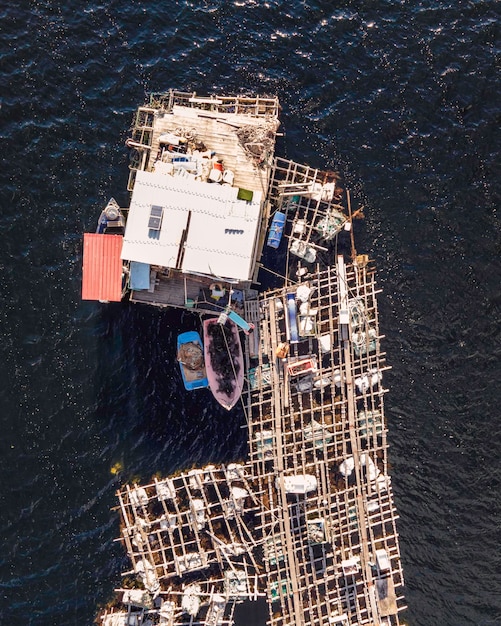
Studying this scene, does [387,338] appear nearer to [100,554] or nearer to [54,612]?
[100,554]

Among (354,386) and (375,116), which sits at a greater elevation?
(375,116)

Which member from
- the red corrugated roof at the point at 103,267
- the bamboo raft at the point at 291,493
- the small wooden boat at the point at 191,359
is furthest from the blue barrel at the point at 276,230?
the red corrugated roof at the point at 103,267

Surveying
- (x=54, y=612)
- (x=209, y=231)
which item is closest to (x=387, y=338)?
(x=209, y=231)

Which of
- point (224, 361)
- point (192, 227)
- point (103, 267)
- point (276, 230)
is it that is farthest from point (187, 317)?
point (276, 230)

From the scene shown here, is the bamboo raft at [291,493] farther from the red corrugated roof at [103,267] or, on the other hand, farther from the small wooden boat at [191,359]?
the red corrugated roof at [103,267]

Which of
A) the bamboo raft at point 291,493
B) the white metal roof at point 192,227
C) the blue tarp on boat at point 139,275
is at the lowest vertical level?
the bamboo raft at point 291,493

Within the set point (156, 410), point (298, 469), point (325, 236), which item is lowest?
point (298, 469)

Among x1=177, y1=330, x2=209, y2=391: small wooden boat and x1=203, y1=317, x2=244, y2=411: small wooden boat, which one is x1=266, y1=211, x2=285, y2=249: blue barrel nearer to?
x1=203, y1=317, x2=244, y2=411: small wooden boat
